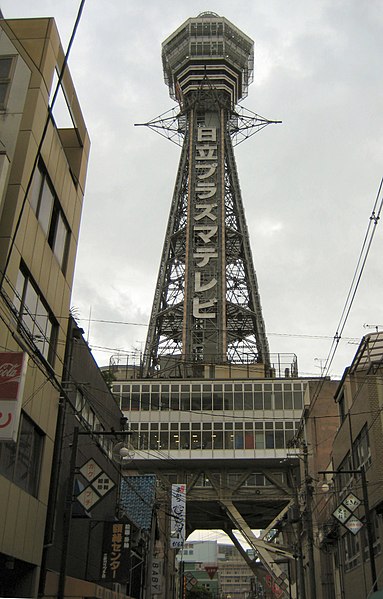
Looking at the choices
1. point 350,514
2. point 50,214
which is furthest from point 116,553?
point 50,214

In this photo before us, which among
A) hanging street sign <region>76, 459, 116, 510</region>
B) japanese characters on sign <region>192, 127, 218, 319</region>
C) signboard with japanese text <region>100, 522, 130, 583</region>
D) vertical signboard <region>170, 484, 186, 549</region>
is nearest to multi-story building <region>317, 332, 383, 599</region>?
hanging street sign <region>76, 459, 116, 510</region>

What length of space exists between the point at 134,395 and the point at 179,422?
248 inches

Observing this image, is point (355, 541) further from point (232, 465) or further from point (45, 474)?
point (232, 465)

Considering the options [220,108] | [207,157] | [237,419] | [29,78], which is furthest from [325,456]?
[220,108]

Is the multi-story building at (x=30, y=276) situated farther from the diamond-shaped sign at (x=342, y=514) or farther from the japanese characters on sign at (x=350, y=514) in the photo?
the diamond-shaped sign at (x=342, y=514)

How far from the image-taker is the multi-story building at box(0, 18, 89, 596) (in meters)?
19.8

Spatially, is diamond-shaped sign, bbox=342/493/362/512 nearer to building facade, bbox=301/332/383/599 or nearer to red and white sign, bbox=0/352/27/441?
building facade, bbox=301/332/383/599

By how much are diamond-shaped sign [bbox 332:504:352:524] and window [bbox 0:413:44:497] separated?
14.2 meters

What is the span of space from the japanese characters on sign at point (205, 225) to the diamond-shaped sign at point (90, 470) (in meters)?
79.3

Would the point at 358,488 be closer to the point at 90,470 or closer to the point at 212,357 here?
the point at 90,470

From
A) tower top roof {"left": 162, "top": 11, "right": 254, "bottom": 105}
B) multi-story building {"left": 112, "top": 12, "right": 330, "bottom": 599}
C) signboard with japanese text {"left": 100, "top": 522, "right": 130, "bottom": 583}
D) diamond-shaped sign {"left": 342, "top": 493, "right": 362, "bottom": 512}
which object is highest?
tower top roof {"left": 162, "top": 11, "right": 254, "bottom": 105}

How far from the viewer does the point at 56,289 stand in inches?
984

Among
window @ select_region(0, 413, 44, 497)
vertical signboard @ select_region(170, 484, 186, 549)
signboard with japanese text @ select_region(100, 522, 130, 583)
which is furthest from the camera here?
vertical signboard @ select_region(170, 484, 186, 549)

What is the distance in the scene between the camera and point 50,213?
24766 millimetres
